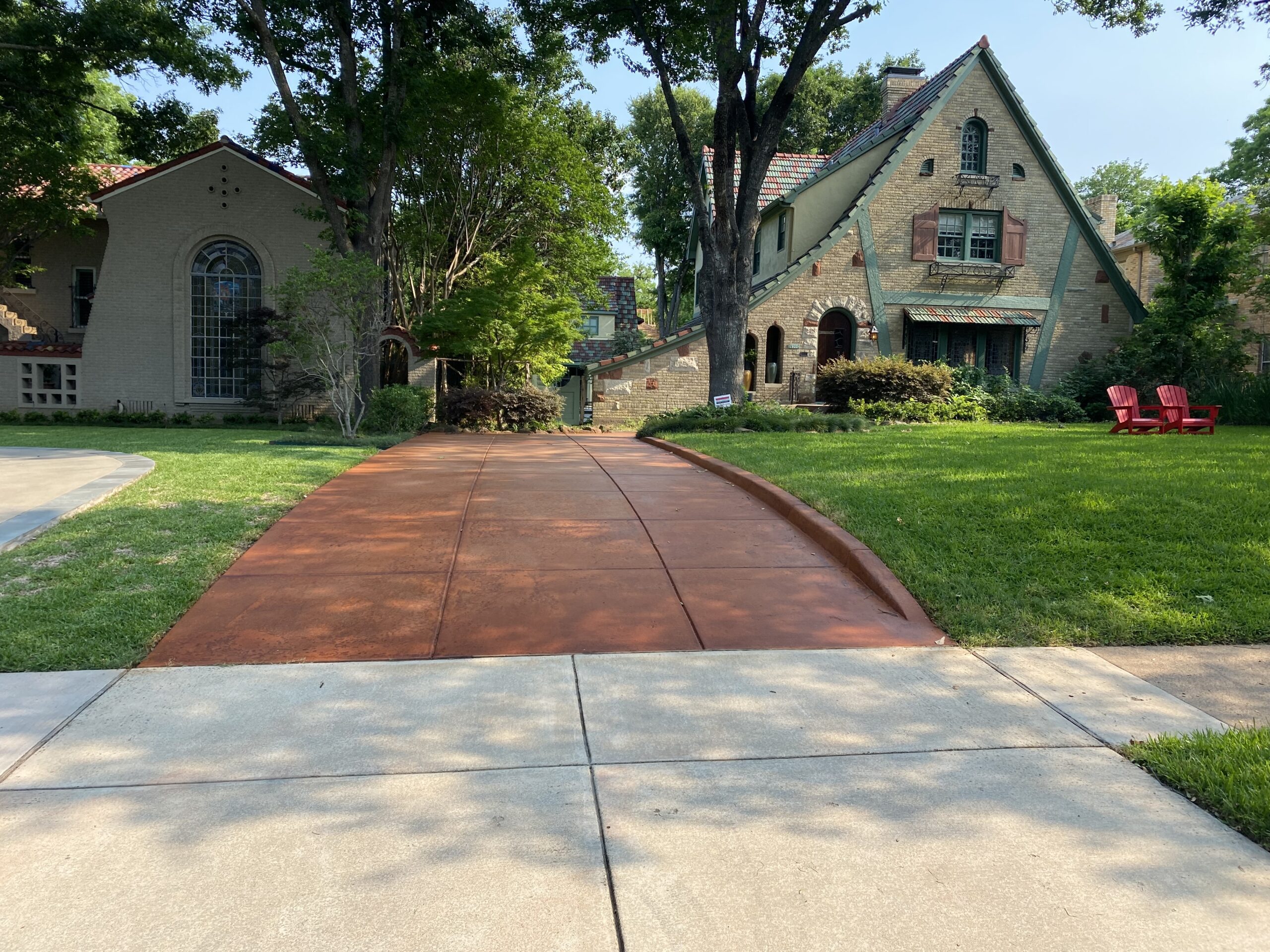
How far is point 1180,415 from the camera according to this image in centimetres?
1552

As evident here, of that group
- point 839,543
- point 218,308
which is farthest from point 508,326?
point 839,543

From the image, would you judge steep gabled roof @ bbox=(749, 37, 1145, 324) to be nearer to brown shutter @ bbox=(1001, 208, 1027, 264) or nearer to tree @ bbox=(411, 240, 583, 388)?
brown shutter @ bbox=(1001, 208, 1027, 264)

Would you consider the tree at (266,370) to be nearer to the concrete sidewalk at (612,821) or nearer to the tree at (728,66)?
the tree at (728,66)

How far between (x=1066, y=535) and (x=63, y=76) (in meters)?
22.4

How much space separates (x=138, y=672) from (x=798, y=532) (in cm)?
506

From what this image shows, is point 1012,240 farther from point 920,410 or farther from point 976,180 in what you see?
point 920,410

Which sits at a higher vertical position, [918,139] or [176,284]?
[918,139]

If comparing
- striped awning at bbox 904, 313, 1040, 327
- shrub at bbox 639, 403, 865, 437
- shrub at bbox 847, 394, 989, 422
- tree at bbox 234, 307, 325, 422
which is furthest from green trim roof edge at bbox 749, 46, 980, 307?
tree at bbox 234, 307, 325, 422

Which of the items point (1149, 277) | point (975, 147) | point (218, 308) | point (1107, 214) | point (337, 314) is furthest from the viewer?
point (1149, 277)

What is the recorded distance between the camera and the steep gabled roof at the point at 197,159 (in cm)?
2200

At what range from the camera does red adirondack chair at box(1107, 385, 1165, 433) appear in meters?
15.7

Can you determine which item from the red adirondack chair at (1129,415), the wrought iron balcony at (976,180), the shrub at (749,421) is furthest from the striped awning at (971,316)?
the shrub at (749,421)

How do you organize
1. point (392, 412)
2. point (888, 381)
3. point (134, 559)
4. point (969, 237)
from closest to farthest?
point (134, 559)
point (392, 412)
point (888, 381)
point (969, 237)

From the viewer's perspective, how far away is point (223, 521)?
7.38m
